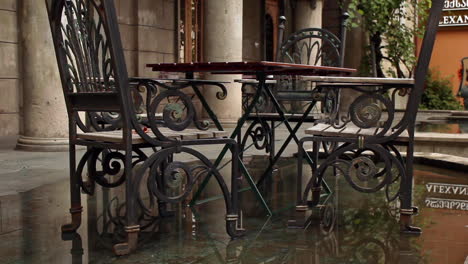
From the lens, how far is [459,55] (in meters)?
21.9

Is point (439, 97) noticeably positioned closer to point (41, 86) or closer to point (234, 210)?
point (41, 86)

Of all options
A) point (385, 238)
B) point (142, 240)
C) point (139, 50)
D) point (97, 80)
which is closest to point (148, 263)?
point (142, 240)

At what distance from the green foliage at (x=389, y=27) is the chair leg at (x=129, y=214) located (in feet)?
40.9

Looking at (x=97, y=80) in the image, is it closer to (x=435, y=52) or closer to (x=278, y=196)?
(x=278, y=196)

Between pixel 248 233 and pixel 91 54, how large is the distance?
114cm

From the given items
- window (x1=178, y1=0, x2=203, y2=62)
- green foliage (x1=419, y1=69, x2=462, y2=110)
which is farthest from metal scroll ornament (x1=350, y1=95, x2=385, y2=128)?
Answer: green foliage (x1=419, y1=69, x2=462, y2=110)

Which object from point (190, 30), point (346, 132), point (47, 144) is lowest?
point (47, 144)

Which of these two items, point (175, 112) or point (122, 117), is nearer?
point (122, 117)

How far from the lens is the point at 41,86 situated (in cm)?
634

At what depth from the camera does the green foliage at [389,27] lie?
1495 cm

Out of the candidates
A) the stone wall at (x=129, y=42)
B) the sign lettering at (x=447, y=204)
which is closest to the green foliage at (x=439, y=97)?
the stone wall at (x=129, y=42)

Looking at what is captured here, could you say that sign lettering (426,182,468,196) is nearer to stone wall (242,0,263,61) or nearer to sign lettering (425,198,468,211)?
sign lettering (425,198,468,211)

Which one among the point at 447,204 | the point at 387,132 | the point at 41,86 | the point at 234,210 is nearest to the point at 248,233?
the point at 234,210

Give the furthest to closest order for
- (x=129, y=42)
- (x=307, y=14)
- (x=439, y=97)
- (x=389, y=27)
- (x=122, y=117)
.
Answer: (x=439, y=97), (x=389, y=27), (x=307, y=14), (x=129, y=42), (x=122, y=117)
